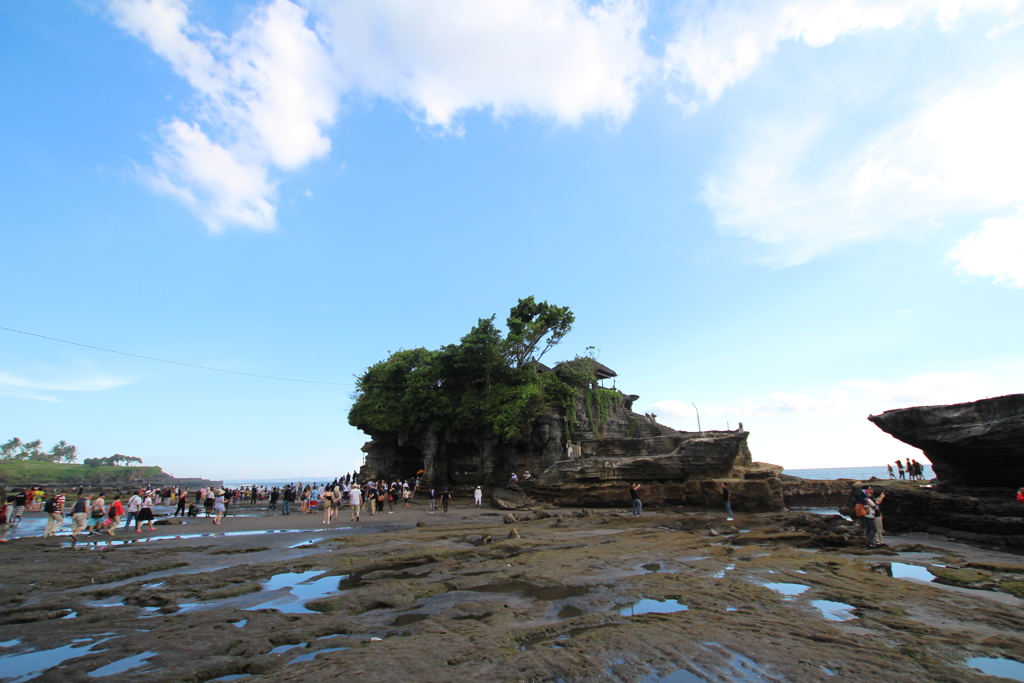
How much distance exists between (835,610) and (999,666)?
2003mm

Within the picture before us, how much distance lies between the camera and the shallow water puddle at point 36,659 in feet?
14.5

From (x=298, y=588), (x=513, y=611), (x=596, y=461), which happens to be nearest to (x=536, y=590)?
(x=513, y=611)

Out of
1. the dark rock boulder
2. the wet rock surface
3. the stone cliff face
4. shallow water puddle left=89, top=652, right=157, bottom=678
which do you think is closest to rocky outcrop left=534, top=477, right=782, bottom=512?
the stone cliff face

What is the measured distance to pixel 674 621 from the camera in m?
5.82

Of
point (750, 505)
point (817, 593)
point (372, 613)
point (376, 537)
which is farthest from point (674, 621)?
point (750, 505)

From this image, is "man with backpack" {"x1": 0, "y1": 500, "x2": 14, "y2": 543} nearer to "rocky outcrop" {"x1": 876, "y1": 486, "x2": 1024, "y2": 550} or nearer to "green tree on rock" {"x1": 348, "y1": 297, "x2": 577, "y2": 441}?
"green tree on rock" {"x1": 348, "y1": 297, "x2": 577, "y2": 441}

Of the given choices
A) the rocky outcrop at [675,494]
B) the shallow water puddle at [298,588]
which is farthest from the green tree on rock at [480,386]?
the shallow water puddle at [298,588]

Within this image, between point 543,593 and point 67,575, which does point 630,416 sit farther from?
point 67,575

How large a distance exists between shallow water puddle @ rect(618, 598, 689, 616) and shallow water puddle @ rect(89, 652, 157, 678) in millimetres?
5763

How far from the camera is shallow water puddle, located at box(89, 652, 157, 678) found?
4371mm

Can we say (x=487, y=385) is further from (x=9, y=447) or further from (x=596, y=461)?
(x=9, y=447)

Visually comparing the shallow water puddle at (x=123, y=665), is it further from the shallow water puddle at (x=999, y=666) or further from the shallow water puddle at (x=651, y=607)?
the shallow water puddle at (x=999, y=666)

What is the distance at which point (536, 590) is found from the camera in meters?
7.83

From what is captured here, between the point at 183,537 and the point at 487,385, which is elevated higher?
the point at 487,385
